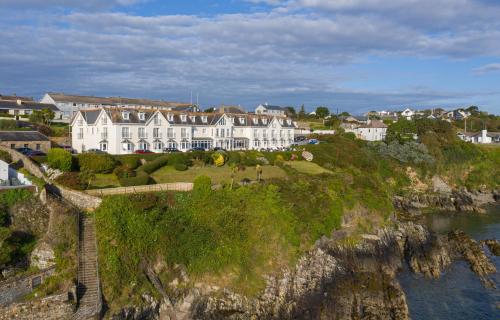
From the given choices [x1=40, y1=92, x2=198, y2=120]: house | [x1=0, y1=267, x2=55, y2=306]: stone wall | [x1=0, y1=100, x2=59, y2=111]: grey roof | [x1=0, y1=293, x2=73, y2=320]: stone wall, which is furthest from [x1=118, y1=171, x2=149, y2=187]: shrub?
[x1=0, y1=100, x2=59, y2=111]: grey roof

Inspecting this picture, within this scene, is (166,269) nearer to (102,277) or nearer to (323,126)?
(102,277)

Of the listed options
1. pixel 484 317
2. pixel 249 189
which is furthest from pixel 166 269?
pixel 484 317

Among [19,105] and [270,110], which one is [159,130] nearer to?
[19,105]

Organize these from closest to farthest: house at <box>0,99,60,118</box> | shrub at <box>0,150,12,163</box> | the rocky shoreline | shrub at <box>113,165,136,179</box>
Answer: the rocky shoreline < shrub at <box>0,150,12,163</box> < shrub at <box>113,165,136,179</box> < house at <box>0,99,60,118</box>

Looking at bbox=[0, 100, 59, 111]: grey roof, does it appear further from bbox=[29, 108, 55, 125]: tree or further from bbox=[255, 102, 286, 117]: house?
bbox=[255, 102, 286, 117]: house

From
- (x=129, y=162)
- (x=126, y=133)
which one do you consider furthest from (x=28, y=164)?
(x=126, y=133)

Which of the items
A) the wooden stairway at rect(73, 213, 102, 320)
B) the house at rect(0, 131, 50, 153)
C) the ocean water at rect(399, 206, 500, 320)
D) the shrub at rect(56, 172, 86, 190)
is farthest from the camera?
the house at rect(0, 131, 50, 153)
